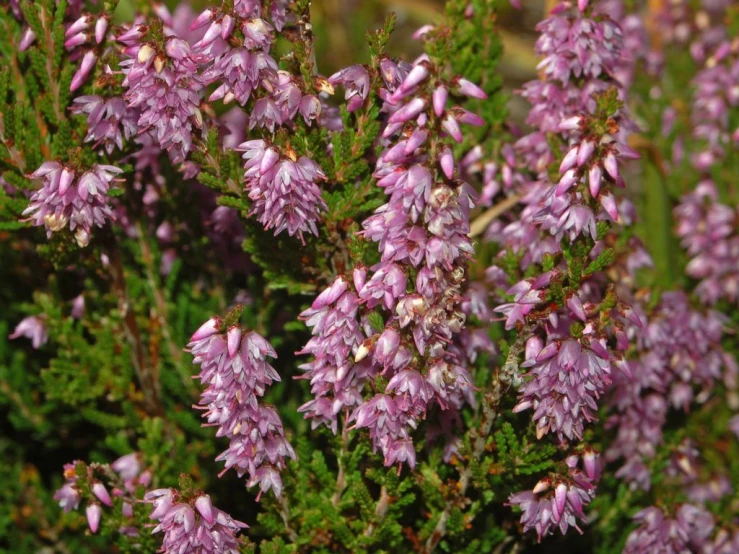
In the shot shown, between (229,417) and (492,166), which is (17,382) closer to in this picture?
(229,417)

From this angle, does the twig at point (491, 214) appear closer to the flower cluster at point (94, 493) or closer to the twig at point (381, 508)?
the twig at point (381, 508)

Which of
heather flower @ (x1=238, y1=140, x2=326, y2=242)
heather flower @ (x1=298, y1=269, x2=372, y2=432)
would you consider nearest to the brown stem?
heather flower @ (x1=238, y1=140, x2=326, y2=242)

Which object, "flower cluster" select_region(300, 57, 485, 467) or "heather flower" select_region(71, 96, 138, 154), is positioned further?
"heather flower" select_region(71, 96, 138, 154)

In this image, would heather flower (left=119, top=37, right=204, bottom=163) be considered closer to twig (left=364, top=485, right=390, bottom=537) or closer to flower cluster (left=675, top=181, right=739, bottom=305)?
twig (left=364, top=485, right=390, bottom=537)

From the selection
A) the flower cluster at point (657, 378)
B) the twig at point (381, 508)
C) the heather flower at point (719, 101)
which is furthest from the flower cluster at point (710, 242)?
the twig at point (381, 508)

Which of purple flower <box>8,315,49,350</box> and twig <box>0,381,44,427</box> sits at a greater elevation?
purple flower <box>8,315,49,350</box>
